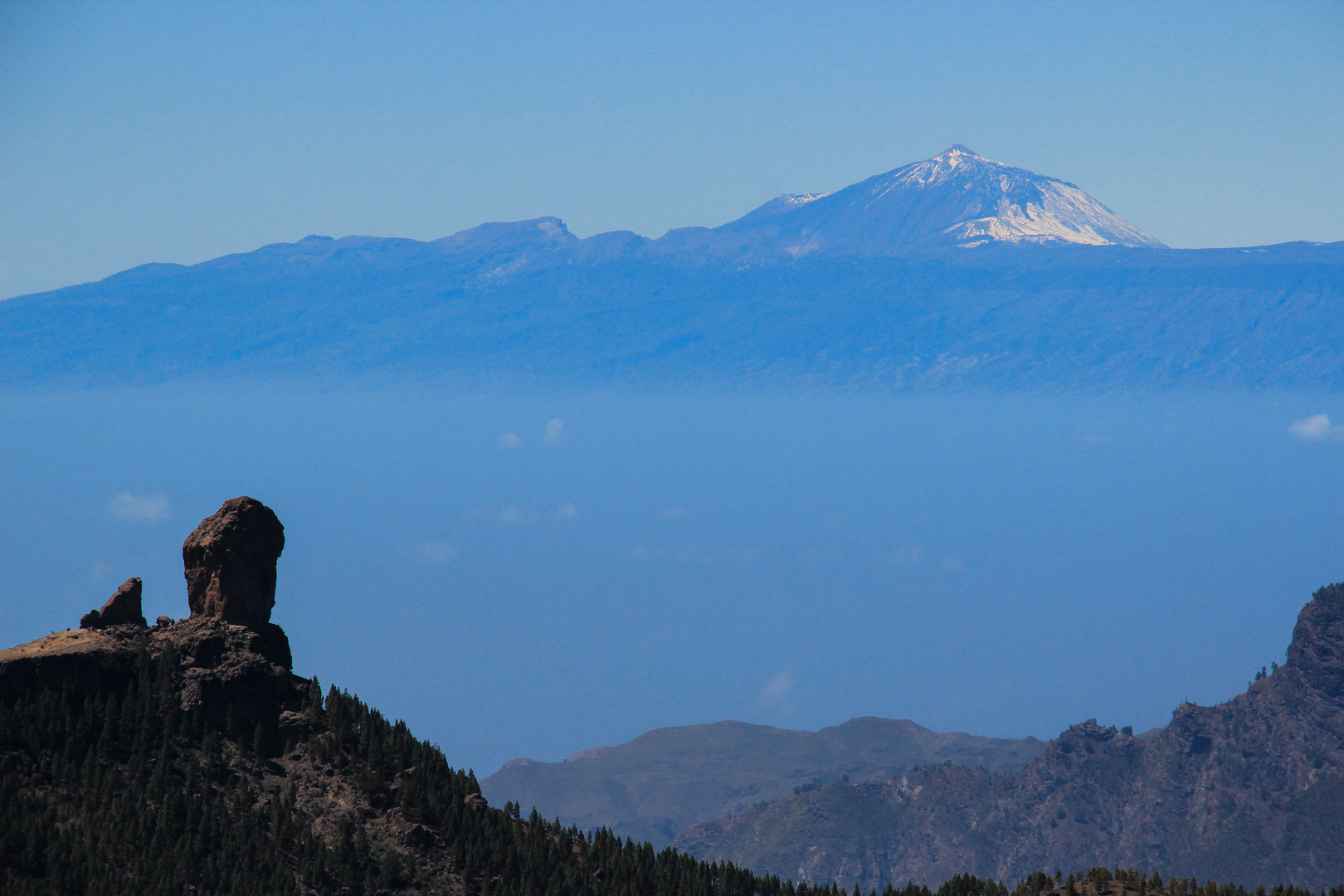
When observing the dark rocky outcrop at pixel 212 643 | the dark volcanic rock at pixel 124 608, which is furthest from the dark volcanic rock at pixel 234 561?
the dark volcanic rock at pixel 124 608

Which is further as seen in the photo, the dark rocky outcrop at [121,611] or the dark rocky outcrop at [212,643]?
the dark rocky outcrop at [121,611]

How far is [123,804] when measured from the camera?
55594 mm

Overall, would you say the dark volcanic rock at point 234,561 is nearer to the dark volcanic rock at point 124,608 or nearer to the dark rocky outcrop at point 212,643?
the dark rocky outcrop at point 212,643

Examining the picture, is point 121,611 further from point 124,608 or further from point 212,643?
point 212,643

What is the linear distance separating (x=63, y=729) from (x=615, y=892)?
27.4 m

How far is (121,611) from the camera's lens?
2507 inches

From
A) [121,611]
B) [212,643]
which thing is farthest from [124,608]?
[212,643]

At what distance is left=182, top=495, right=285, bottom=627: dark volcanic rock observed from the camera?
64.0 metres

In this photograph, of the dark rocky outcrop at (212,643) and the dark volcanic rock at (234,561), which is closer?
the dark rocky outcrop at (212,643)

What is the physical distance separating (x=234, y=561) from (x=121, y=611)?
607 centimetres

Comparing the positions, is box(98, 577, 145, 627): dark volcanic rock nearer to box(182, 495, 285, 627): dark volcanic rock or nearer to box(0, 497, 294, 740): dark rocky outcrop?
box(0, 497, 294, 740): dark rocky outcrop

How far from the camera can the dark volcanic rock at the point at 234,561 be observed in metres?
64.0

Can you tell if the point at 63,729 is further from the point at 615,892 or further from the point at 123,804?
the point at 615,892

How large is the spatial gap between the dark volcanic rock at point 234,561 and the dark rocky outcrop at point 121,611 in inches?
105
